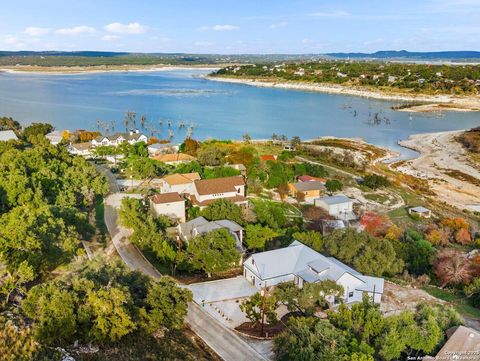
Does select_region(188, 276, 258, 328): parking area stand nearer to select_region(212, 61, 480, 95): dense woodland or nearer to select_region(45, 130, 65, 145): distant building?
select_region(45, 130, 65, 145): distant building

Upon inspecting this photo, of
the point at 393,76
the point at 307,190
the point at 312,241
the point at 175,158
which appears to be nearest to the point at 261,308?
the point at 312,241

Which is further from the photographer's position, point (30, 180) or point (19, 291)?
point (30, 180)

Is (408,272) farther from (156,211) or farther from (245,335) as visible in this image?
(156,211)

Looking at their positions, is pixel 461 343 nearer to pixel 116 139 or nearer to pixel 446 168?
pixel 446 168

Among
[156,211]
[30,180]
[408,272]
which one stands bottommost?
[408,272]

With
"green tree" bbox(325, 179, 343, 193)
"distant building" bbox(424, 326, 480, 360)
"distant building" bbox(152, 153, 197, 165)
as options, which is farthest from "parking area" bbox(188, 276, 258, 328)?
"distant building" bbox(152, 153, 197, 165)

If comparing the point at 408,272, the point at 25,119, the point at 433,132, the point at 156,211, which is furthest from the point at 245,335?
the point at 25,119
